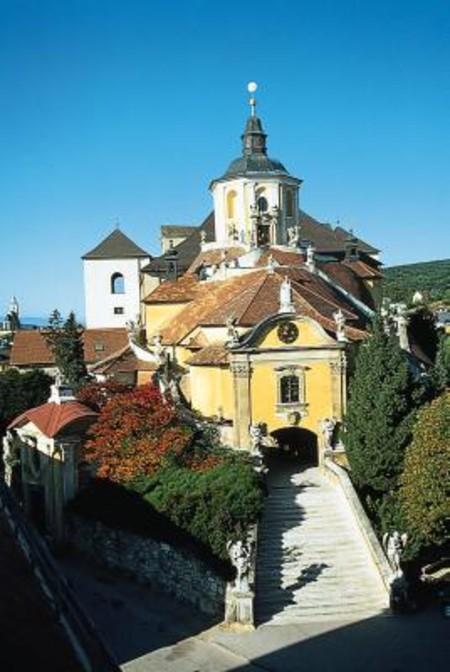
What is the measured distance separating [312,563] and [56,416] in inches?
548

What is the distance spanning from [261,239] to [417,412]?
1989cm

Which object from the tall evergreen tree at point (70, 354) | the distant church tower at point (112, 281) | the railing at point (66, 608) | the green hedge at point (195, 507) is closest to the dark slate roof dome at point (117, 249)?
the distant church tower at point (112, 281)

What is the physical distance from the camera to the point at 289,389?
35.0m

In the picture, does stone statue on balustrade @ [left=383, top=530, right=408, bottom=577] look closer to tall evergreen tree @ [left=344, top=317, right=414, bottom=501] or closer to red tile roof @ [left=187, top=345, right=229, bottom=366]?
tall evergreen tree @ [left=344, top=317, right=414, bottom=501]

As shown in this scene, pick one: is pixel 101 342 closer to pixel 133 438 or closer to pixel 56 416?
pixel 56 416

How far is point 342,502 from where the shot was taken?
30.9m

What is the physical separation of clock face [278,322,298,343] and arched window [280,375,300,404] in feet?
5.38

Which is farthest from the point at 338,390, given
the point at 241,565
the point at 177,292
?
the point at 177,292

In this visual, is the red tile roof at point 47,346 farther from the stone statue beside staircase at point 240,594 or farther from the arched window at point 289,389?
the stone statue beside staircase at point 240,594

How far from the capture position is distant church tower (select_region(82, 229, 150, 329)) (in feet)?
229

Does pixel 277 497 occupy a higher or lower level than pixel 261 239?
lower

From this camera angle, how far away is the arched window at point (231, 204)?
4888cm

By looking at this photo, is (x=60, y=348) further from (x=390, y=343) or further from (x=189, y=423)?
(x=390, y=343)

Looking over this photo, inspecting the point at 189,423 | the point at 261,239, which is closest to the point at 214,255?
the point at 261,239
